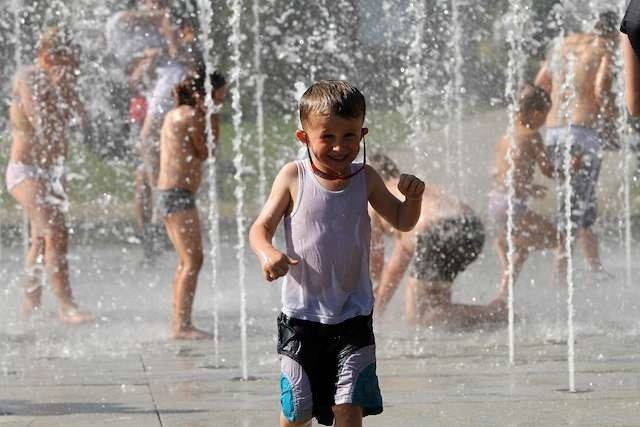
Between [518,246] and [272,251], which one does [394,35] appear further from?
[272,251]

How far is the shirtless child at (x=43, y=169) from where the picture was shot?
27.3 feet

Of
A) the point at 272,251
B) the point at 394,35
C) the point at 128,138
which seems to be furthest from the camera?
the point at 394,35

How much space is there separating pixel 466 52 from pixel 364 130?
10.9 m

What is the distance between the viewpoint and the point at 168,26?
37.1ft

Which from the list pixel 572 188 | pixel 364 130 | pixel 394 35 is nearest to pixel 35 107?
pixel 572 188

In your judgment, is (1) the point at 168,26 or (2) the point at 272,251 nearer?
(2) the point at 272,251

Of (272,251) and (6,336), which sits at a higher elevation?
(272,251)

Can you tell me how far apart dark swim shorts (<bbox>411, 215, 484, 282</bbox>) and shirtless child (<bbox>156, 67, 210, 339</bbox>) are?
1057 millimetres

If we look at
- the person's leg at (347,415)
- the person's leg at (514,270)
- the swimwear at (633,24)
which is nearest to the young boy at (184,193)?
the person's leg at (514,270)

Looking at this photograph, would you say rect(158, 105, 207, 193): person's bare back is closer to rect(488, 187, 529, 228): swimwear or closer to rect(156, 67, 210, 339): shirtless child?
rect(156, 67, 210, 339): shirtless child

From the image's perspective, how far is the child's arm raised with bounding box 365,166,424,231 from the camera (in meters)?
3.92

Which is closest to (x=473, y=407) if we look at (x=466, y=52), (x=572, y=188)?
(x=572, y=188)

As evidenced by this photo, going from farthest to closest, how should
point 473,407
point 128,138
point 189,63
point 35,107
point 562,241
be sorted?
point 128,138 → point 189,63 → point 562,241 → point 35,107 → point 473,407

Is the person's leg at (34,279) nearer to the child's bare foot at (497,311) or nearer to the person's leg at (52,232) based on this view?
the person's leg at (52,232)
